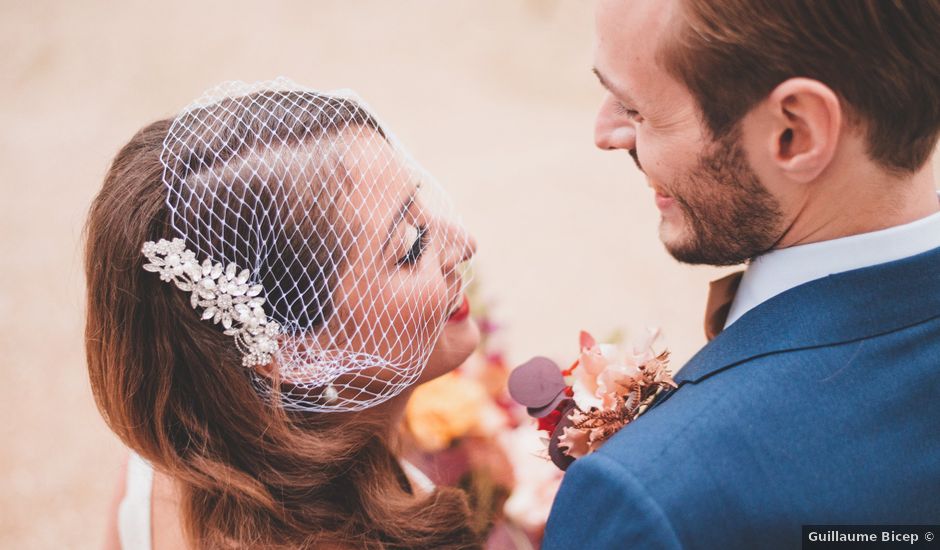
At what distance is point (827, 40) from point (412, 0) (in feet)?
19.9

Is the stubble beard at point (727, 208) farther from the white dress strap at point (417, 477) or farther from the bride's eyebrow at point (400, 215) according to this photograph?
the white dress strap at point (417, 477)

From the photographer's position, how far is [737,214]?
167 cm

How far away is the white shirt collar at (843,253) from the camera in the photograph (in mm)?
1508

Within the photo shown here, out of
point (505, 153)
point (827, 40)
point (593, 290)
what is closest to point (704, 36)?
point (827, 40)

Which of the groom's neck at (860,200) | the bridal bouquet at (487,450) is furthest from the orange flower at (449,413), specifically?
the groom's neck at (860,200)

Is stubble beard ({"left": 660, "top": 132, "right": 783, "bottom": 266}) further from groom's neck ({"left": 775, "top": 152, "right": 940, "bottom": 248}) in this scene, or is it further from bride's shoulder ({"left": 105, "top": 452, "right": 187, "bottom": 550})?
bride's shoulder ({"left": 105, "top": 452, "right": 187, "bottom": 550})

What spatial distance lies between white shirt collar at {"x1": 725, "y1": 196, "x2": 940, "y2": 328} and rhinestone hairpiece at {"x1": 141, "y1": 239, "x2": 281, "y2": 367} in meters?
1.18

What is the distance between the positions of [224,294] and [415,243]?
20.5 inches

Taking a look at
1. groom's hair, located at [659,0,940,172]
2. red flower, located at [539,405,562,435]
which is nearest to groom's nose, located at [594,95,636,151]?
groom's hair, located at [659,0,940,172]

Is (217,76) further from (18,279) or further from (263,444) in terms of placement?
(263,444)

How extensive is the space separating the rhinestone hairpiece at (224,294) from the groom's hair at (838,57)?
45.1 inches

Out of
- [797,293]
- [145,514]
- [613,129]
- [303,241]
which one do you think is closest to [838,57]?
[797,293]

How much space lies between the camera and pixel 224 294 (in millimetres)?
1802

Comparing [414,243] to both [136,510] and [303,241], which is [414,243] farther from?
[136,510]
